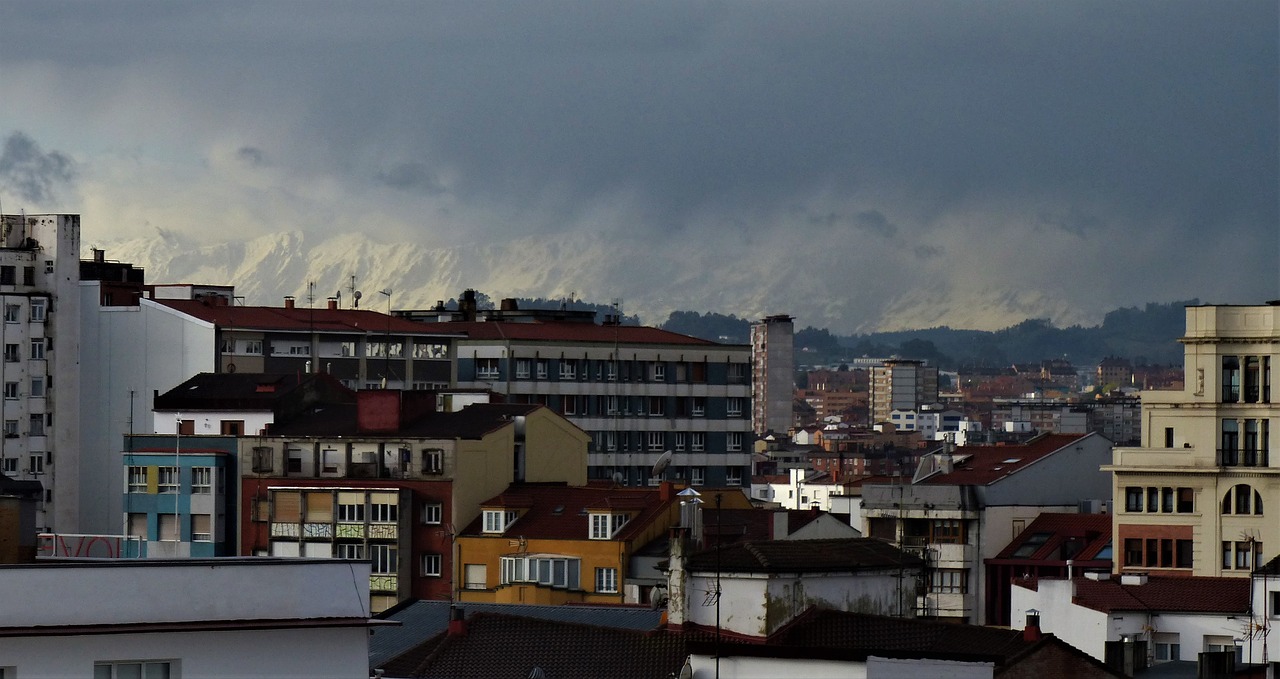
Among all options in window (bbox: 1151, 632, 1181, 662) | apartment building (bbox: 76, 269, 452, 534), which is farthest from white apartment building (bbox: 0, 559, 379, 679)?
apartment building (bbox: 76, 269, 452, 534)

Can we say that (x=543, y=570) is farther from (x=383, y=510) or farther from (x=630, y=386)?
(x=630, y=386)

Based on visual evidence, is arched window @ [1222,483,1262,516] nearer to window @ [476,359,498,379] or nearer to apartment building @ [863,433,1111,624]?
apartment building @ [863,433,1111,624]

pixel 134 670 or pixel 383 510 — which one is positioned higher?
pixel 134 670

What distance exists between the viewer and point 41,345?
410ft

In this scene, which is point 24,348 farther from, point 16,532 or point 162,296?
point 16,532

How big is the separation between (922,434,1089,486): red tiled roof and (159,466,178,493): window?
92.6 ft

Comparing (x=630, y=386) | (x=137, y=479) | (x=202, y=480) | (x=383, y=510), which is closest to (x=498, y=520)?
(x=383, y=510)

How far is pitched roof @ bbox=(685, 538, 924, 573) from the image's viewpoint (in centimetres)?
4569

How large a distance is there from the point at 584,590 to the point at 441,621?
31.5 meters

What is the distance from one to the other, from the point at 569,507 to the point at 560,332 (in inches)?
2263

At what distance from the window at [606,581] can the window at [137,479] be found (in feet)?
77.4

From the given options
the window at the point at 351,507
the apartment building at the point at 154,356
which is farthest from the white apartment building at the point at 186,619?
the apartment building at the point at 154,356

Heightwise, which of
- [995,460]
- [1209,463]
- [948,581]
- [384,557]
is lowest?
[948,581]

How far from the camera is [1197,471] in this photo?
82562 mm
